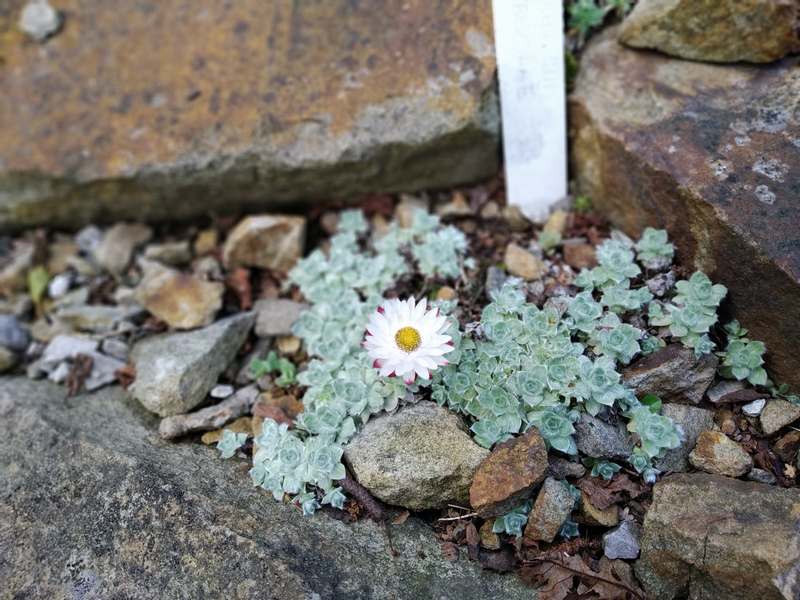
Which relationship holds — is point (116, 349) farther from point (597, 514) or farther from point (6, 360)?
point (597, 514)

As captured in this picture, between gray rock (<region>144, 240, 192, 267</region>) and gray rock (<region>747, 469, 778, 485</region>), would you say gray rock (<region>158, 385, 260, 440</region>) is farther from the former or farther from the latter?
gray rock (<region>747, 469, 778, 485</region>)

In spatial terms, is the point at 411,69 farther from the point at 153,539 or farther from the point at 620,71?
the point at 153,539

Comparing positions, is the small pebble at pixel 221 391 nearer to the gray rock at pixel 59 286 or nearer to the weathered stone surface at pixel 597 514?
the gray rock at pixel 59 286

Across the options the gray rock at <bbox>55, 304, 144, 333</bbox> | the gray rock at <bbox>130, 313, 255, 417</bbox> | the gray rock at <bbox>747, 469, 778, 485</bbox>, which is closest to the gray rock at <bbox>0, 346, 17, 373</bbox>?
the gray rock at <bbox>55, 304, 144, 333</bbox>

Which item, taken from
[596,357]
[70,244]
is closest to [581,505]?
[596,357]

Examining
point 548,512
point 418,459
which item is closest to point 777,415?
point 548,512
